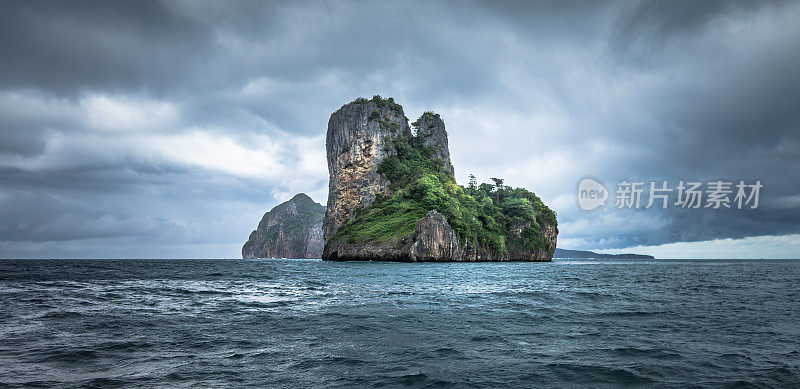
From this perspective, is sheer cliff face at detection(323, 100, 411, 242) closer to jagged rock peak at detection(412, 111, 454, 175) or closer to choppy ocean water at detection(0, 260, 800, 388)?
jagged rock peak at detection(412, 111, 454, 175)

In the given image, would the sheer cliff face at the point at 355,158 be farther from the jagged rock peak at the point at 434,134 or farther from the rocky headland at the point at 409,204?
the jagged rock peak at the point at 434,134

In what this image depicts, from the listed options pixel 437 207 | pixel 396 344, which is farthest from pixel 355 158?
pixel 396 344

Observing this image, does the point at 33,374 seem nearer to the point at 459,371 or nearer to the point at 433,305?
the point at 459,371

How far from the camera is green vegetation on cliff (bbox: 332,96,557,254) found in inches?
4220

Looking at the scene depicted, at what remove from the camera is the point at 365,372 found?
8750mm

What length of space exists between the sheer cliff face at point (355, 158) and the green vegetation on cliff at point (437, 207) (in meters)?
2.73

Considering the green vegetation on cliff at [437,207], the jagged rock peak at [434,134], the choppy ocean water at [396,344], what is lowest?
the choppy ocean water at [396,344]

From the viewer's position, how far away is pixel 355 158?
138 m

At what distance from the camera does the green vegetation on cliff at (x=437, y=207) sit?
107188mm

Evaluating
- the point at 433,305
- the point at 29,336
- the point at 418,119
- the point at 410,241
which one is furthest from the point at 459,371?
the point at 418,119

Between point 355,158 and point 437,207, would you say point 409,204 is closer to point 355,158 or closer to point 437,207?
point 437,207

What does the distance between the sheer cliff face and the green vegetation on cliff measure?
8.97 feet

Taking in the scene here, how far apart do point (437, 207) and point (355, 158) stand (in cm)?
4357

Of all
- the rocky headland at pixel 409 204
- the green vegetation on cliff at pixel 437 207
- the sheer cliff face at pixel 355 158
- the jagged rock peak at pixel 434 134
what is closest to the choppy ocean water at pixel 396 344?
the rocky headland at pixel 409 204
